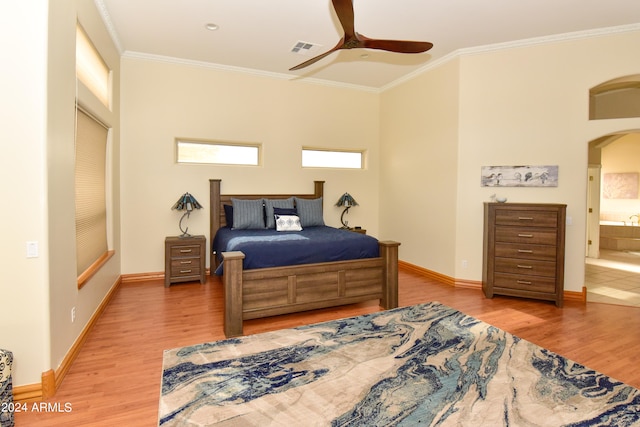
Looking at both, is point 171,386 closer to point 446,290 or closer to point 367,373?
point 367,373

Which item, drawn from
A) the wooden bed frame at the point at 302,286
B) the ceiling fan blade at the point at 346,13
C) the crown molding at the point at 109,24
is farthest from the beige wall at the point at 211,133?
the ceiling fan blade at the point at 346,13

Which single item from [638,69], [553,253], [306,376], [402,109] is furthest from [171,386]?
[638,69]

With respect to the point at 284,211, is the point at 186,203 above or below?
above

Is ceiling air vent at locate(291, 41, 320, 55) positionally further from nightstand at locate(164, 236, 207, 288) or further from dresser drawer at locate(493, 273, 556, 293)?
dresser drawer at locate(493, 273, 556, 293)

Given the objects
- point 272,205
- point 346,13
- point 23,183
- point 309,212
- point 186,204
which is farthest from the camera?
point 309,212

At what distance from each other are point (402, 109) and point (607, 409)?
4893 millimetres

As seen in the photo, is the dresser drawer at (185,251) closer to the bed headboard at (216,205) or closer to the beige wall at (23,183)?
the bed headboard at (216,205)

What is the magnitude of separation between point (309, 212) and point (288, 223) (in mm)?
589

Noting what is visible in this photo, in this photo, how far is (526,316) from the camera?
3.76 metres

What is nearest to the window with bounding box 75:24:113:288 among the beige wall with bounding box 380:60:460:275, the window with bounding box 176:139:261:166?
the window with bounding box 176:139:261:166

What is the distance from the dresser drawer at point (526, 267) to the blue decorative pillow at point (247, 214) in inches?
129

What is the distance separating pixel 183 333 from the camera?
3211mm

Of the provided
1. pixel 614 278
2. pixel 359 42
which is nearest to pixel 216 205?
pixel 359 42

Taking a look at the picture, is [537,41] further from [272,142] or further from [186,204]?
[186,204]
